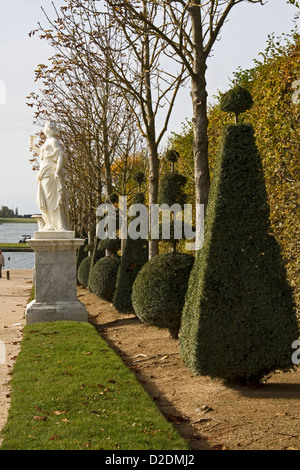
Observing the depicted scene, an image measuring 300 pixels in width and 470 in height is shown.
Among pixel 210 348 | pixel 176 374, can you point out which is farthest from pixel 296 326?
pixel 176 374

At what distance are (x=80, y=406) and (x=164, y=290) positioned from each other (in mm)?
3580

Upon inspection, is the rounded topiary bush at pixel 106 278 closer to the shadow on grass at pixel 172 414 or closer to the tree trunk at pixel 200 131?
the shadow on grass at pixel 172 414

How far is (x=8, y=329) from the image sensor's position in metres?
11.5

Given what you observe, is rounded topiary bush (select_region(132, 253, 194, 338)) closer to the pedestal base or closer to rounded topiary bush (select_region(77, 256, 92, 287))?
the pedestal base

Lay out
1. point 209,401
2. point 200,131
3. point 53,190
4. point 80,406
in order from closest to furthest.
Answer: point 80,406 < point 209,401 < point 200,131 < point 53,190

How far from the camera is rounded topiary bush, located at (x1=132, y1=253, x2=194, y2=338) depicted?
8898mm

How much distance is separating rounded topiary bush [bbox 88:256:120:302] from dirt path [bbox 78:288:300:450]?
17.9 ft

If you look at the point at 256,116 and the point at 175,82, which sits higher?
the point at 175,82

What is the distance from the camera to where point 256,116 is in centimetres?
1037

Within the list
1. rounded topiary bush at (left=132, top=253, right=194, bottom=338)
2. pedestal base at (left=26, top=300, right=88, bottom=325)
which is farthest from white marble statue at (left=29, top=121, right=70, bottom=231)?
rounded topiary bush at (left=132, top=253, right=194, bottom=338)

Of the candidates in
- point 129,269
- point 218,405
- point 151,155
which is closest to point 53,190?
point 129,269

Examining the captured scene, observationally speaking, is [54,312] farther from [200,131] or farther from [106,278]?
[200,131]

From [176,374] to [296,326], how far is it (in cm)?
208
